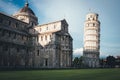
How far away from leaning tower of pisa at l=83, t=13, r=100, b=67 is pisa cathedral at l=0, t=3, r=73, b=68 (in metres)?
19.5

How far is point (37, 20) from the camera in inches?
2195

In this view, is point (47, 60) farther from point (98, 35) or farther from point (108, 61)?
point (108, 61)

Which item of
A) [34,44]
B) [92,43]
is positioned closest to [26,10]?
[34,44]

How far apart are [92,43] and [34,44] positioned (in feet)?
90.2

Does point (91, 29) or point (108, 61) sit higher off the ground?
point (91, 29)

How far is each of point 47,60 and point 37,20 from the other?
17679 millimetres

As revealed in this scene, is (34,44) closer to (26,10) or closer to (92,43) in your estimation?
(26,10)

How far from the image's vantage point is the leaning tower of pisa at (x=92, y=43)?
214ft

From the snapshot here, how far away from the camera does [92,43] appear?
216ft

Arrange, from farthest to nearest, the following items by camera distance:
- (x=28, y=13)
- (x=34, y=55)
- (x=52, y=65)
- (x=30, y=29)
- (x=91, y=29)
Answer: (x=91, y=29), (x=28, y=13), (x=30, y=29), (x=34, y=55), (x=52, y=65)

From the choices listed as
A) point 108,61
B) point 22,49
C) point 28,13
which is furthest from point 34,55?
point 108,61

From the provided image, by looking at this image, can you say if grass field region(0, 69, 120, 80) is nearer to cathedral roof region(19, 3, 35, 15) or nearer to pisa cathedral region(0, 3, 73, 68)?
pisa cathedral region(0, 3, 73, 68)

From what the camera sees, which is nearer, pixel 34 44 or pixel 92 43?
pixel 34 44

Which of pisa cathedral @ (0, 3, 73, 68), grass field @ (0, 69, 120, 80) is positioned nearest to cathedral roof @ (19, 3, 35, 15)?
pisa cathedral @ (0, 3, 73, 68)
